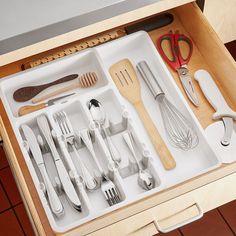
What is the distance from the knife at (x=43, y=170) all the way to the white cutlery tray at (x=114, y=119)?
2cm

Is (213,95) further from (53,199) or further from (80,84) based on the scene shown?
(53,199)

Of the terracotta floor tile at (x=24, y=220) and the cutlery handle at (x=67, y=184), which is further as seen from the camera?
the terracotta floor tile at (x=24, y=220)

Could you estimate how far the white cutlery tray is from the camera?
1.02 metres

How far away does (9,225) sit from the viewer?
61.7 inches

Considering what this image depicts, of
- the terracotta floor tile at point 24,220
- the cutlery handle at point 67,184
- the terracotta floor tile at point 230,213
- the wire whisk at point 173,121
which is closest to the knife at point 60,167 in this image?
the cutlery handle at point 67,184

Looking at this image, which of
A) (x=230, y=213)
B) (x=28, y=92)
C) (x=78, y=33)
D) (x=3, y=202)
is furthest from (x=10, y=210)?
(x=78, y=33)

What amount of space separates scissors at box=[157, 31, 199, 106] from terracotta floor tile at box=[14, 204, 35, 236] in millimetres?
700

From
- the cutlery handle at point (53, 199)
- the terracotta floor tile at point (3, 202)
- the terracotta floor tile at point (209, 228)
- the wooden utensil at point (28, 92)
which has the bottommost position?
the terracotta floor tile at point (209, 228)

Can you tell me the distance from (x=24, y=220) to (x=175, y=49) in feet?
2.41

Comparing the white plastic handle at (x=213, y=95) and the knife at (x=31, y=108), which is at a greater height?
the knife at (x=31, y=108)

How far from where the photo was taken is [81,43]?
120 centimetres

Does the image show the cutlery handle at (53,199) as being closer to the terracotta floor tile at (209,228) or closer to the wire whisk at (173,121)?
the wire whisk at (173,121)

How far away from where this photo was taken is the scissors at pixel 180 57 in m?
1.15

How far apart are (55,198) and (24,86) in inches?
11.5
